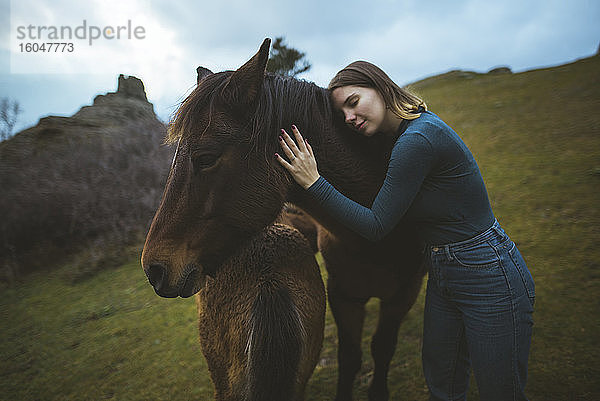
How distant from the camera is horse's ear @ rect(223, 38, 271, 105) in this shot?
1.25m

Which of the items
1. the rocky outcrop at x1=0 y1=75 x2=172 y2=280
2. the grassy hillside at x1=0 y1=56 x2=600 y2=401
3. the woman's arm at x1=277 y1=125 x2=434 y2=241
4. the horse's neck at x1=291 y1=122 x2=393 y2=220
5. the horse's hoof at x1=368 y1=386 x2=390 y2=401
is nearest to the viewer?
the woman's arm at x1=277 y1=125 x2=434 y2=241

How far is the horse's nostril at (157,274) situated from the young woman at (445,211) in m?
0.69

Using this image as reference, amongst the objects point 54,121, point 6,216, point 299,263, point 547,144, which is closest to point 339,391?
point 299,263

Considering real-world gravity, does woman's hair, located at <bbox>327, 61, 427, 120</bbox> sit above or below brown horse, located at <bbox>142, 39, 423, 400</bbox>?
above

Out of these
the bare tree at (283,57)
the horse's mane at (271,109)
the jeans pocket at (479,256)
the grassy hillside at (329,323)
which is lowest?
the grassy hillside at (329,323)

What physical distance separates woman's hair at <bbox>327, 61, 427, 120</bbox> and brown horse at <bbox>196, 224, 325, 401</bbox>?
2.98 ft

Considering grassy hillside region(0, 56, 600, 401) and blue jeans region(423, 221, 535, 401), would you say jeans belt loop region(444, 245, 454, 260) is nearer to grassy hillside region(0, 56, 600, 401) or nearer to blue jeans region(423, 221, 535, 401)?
blue jeans region(423, 221, 535, 401)

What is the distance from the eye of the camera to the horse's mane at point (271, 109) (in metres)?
1.33

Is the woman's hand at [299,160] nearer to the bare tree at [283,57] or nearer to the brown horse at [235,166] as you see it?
the brown horse at [235,166]

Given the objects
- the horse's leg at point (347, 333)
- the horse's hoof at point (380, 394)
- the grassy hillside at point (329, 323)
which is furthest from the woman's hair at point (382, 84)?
the horse's hoof at point (380, 394)

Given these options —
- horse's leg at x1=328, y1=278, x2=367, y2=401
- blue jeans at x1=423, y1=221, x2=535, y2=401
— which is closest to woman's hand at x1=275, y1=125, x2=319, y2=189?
blue jeans at x1=423, y1=221, x2=535, y2=401

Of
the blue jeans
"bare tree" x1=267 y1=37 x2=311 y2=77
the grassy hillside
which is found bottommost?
the grassy hillside

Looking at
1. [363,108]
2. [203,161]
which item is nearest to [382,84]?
[363,108]

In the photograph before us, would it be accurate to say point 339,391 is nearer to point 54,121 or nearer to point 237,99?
point 237,99
